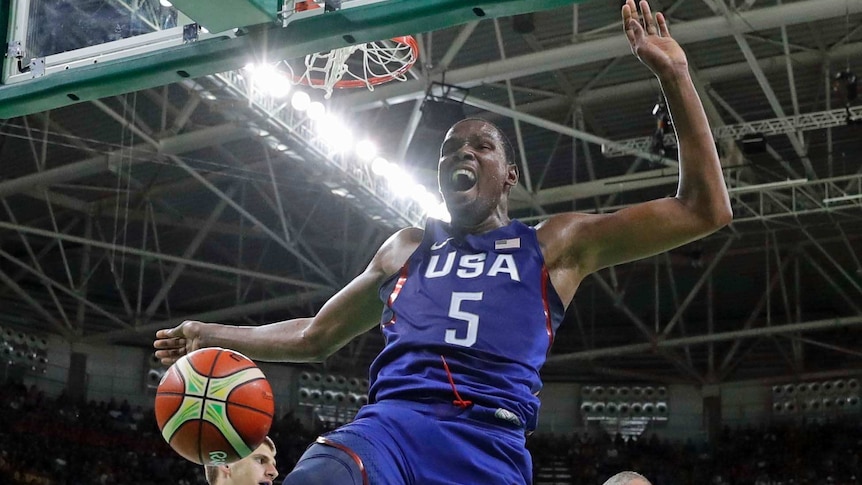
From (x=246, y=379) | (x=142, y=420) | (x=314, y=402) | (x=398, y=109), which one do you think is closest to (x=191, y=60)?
(x=246, y=379)

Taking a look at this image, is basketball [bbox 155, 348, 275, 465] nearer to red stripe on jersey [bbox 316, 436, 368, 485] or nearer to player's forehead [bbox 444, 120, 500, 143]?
red stripe on jersey [bbox 316, 436, 368, 485]

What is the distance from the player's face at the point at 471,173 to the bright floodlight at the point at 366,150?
13.5 meters

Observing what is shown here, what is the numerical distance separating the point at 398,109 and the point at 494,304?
48.8ft

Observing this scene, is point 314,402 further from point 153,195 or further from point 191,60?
point 191,60

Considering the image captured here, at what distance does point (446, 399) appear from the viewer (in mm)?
3418

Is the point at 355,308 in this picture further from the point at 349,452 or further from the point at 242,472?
A: the point at 242,472

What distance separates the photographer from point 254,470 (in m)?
4.92

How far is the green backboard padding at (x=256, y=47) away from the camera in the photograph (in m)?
5.50

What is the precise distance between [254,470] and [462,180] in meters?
1.81

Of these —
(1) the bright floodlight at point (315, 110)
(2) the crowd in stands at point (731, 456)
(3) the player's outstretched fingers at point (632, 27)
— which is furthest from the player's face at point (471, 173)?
(2) the crowd in stands at point (731, 456)

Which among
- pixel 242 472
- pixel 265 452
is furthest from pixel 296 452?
pixel 242 472

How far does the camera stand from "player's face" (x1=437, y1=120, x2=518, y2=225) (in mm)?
3812

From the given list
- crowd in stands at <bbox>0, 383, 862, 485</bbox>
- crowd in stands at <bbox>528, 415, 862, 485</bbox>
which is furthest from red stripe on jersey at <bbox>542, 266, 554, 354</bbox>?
crowd in stands at <bbox>528, 415, 862, 485</bbox>

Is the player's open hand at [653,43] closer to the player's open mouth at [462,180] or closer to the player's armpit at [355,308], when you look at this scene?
the player's open mouth at [462,180]
